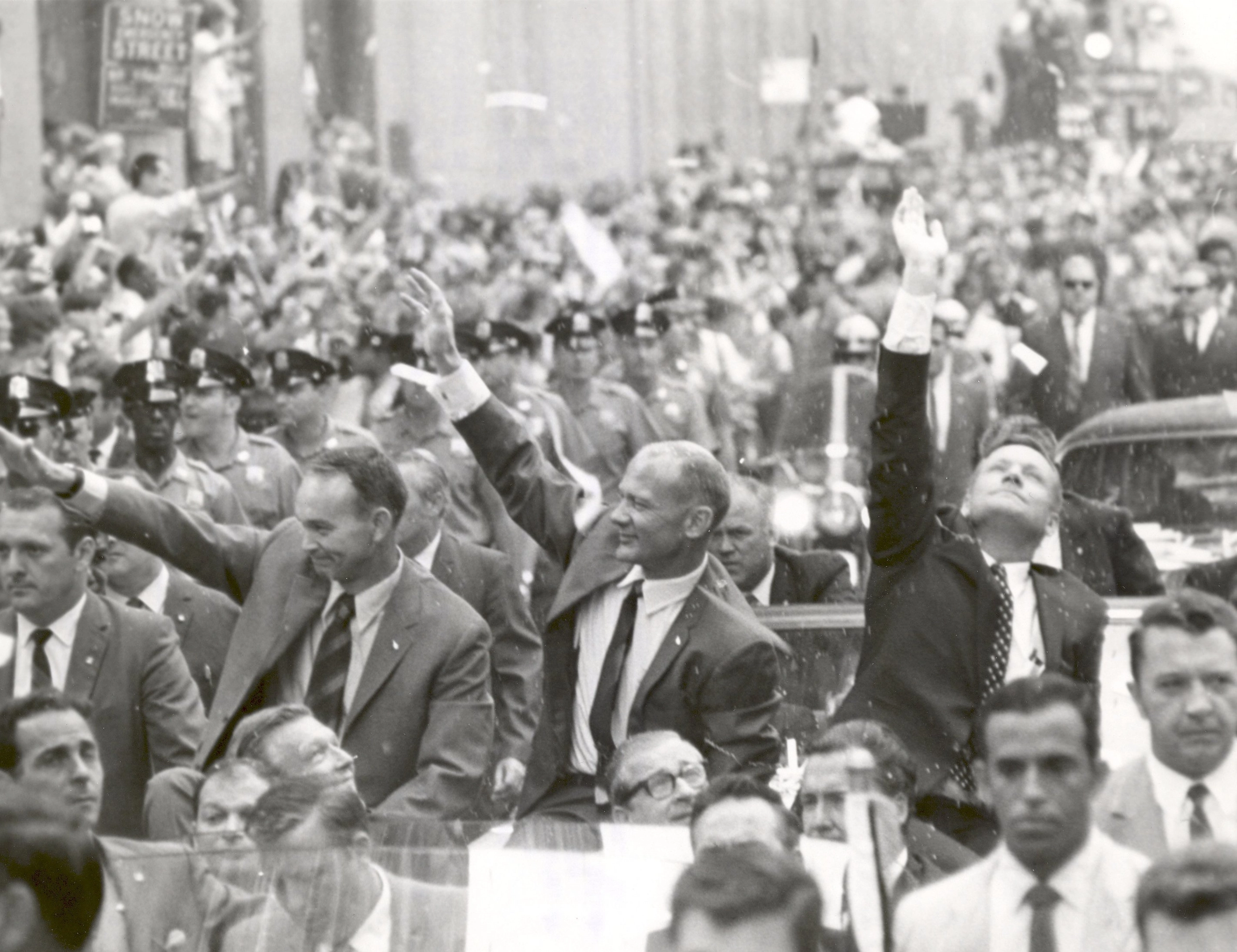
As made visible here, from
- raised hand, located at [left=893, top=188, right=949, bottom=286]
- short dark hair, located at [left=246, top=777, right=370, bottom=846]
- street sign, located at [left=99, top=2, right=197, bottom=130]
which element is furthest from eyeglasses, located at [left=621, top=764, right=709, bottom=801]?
street sign, located at [left=99, top=2, right=197, bottom=130]

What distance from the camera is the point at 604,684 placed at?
705cm

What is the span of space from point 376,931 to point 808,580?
473 centimetres

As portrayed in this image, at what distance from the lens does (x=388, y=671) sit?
705 centimetres

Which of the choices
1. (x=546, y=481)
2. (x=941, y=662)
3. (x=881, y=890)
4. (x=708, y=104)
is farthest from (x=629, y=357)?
(x=708, y=104)

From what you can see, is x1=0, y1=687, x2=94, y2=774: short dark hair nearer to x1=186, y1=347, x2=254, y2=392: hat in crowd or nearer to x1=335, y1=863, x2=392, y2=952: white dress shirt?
x1=335, y1=863, x2=392, y2=952: white dress shirt

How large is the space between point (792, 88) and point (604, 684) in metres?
49.2

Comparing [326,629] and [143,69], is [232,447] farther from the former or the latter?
[143,69]

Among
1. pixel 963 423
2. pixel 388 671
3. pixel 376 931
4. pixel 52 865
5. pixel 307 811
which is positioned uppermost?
pixel 963 423

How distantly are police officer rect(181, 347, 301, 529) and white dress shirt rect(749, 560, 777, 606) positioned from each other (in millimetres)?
2477

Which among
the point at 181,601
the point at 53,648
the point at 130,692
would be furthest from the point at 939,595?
the point at 181,601

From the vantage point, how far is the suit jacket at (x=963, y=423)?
13.5 metres

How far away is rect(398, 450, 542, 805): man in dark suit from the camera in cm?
890

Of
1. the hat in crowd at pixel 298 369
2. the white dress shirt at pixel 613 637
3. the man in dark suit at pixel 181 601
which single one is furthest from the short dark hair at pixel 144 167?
the white dress shirt at pixel 613 637

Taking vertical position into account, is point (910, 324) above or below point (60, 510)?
above
